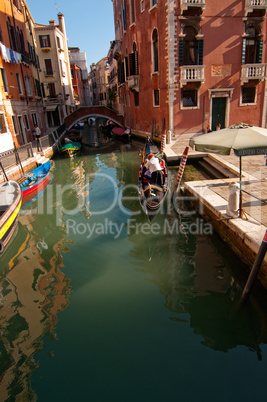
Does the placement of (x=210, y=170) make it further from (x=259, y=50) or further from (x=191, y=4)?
(x=259, y=50)

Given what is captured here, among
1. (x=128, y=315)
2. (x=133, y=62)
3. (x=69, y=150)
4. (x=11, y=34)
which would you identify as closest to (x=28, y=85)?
(x=11, y=34)

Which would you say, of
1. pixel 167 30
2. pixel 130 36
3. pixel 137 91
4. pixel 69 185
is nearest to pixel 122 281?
pixel 69 185

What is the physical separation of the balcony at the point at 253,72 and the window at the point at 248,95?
0.65 m

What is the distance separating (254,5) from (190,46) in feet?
11.5

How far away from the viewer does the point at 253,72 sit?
14.3 meters

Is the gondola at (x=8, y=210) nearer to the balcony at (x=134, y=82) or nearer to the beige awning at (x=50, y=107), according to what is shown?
the balcony at (x=134, y=82)

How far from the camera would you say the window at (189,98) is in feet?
47.4

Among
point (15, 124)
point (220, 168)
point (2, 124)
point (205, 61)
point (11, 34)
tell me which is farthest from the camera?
point (15, 124)

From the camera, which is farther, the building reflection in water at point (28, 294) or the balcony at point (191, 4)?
the balcony at point (191, 4)

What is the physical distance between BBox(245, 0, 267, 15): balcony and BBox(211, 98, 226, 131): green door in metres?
4.18

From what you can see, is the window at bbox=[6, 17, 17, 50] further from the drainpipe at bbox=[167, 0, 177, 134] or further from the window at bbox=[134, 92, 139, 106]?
the window at bbox=[134, 92, 139, 106]

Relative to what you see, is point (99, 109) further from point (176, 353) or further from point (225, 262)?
point (176, 353)

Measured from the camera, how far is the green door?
48.5 feet

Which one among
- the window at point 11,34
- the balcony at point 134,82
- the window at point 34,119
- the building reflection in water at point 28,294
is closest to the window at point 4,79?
the window at point 11,34
